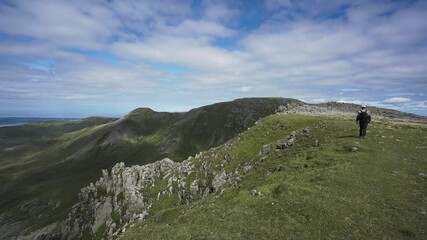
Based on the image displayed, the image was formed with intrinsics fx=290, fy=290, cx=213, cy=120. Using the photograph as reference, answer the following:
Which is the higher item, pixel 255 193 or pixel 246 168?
pixel 255 193

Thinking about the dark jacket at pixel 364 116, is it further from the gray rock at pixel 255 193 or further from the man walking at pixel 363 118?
the gray rock at pixel 255 193

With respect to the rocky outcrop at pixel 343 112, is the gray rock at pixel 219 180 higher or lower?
lower

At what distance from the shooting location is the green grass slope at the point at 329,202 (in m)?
21.8

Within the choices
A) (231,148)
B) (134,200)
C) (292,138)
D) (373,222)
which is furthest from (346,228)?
(134,200)

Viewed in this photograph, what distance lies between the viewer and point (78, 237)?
3285 inches

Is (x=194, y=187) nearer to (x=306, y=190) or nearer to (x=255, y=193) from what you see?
(x=255, y=193)

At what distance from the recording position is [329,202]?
2492cm

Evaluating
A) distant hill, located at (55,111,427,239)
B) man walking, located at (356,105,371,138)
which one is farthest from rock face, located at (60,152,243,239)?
man walking, located at (356,105,371,138)

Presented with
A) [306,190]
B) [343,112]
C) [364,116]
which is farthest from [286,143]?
[343,112]

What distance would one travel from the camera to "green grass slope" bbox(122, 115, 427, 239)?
858 inches

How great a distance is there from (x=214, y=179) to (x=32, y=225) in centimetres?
16401

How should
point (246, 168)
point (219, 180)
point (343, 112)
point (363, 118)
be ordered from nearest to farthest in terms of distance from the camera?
point (363, 118) → point (246, 168) → point (219, 180) → point (343, 112)

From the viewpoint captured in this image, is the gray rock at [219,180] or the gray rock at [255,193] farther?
the gray rock at [219,180]

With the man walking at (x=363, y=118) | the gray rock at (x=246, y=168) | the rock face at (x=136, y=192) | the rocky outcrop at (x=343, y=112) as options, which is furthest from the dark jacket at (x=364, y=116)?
the rocky outcrop at (x=343, y=112)
